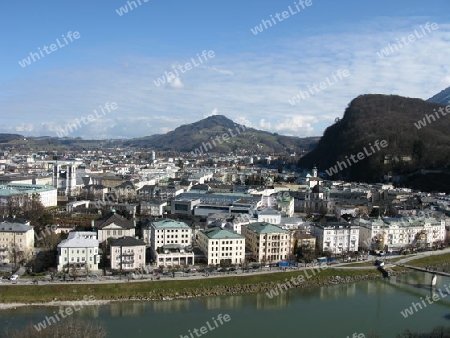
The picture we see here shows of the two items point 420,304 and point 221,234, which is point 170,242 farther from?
point 420,304

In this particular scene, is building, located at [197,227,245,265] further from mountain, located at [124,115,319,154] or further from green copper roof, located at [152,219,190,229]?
mountain, located at [124,115,319,154]

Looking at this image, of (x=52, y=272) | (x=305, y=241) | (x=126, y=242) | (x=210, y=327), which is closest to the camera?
(x=210, y=327)

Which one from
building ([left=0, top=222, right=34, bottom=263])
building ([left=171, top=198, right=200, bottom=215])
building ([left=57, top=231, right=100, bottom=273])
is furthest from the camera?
building ([left=171, top=198, right=200, bottom=215])

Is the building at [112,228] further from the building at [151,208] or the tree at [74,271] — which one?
the building at [151,208]

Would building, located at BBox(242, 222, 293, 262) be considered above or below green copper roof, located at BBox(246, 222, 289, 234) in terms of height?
below

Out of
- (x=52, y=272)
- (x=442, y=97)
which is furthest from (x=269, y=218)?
(x=442, y=97)

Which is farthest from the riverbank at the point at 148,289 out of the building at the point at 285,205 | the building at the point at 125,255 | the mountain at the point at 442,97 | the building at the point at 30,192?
the mountain at the point at 442,97

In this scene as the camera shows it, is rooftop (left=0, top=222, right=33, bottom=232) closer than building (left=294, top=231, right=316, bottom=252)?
Yes

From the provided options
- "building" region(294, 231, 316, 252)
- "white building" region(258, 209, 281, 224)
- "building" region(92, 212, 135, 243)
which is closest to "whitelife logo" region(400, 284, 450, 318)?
"building" region(294, 231, 316, 252)
